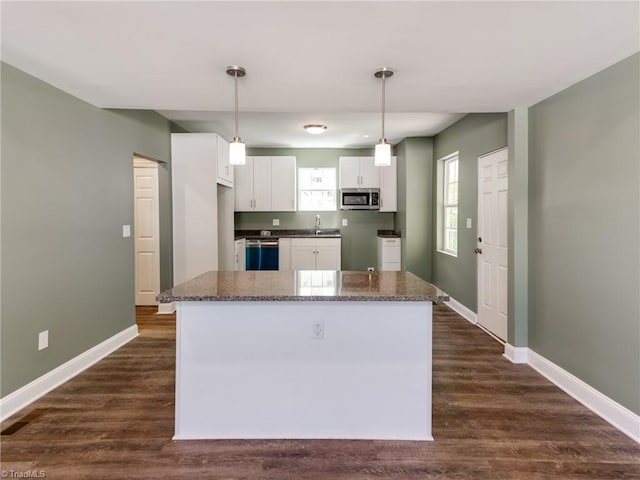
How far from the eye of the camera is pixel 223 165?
4789mm

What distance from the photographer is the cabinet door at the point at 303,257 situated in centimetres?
561

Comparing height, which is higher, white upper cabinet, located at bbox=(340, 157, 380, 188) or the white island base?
white upper cabinet, located at bbox=(340, 157, 380, 188)

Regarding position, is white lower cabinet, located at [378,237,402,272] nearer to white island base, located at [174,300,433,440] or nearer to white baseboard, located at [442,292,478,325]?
white baseboard, located at [442,292,478,325]

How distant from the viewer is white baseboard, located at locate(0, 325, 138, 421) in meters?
2.24

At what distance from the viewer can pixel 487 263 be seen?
12.3 ft

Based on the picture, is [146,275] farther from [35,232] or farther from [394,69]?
[394,69]

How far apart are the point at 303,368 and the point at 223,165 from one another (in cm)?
351

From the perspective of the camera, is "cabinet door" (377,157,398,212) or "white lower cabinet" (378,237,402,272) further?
"cabinet door" (377,157,398,212)

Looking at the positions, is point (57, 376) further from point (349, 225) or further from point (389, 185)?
point (389, 185)

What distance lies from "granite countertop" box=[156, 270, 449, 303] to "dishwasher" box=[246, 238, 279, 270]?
2971 millimetres

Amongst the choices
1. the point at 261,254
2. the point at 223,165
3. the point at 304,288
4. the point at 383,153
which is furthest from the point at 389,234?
the point at 304,288

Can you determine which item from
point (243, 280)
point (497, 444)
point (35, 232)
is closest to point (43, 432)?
point (35, 232)

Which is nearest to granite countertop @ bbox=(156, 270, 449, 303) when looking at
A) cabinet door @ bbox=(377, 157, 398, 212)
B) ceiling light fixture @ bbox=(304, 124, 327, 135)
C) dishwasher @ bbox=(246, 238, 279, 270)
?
ceiling light fixture @ bbox=(304, 124, 327, 135)

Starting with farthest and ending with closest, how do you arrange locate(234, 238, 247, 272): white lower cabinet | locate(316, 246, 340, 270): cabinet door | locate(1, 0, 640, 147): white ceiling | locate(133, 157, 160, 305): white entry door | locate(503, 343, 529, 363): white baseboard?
locate(316, 246, 340, 270): cabinet door
locate(234, 238, 247, 272): white lower cabinet
locate(133, 157, 160, 305): white entry door
locate(503, 343, 529, 363): white baseboard
locate(1, 0, 640, 147): white ceiling
